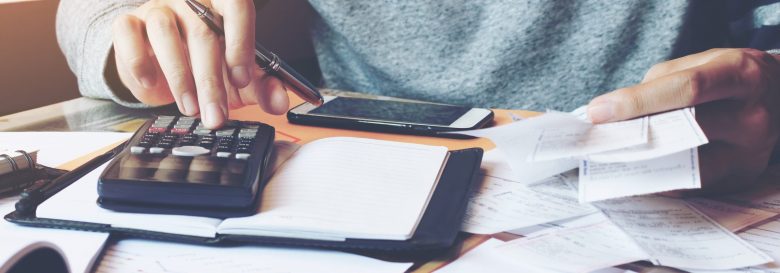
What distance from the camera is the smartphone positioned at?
2.29 feet

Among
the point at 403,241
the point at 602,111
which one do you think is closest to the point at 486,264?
the point at 403,241

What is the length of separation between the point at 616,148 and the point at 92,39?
66 cm

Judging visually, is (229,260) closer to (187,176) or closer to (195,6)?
(187,176)

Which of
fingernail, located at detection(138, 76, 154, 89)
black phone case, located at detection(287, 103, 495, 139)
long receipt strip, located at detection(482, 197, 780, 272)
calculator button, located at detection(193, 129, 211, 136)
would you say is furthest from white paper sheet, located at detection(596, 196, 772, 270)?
fingernail, located at detection(138, 76, 154, 89)

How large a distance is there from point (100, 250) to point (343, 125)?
13.3 inches

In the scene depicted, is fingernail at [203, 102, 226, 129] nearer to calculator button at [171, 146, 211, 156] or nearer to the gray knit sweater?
calculator button at [171, 146, 211, 156]

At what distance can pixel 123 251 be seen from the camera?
17.4 inches

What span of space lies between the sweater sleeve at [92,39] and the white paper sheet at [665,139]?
1.97 ft

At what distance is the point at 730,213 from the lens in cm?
49

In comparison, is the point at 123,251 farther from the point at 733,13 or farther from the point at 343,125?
the point at 733,13

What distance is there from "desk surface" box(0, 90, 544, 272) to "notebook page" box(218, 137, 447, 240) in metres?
0.09

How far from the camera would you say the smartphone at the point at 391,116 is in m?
0.70

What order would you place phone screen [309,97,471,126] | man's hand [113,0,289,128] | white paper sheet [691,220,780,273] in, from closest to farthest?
1. white paper sheet [691,220,780,273]
2. man's hand [113,0,289,128]
3. phone screen [309,97,471,126]

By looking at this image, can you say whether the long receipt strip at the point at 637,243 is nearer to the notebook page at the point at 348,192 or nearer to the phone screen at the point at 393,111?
the notebook page at the point at 348,192
